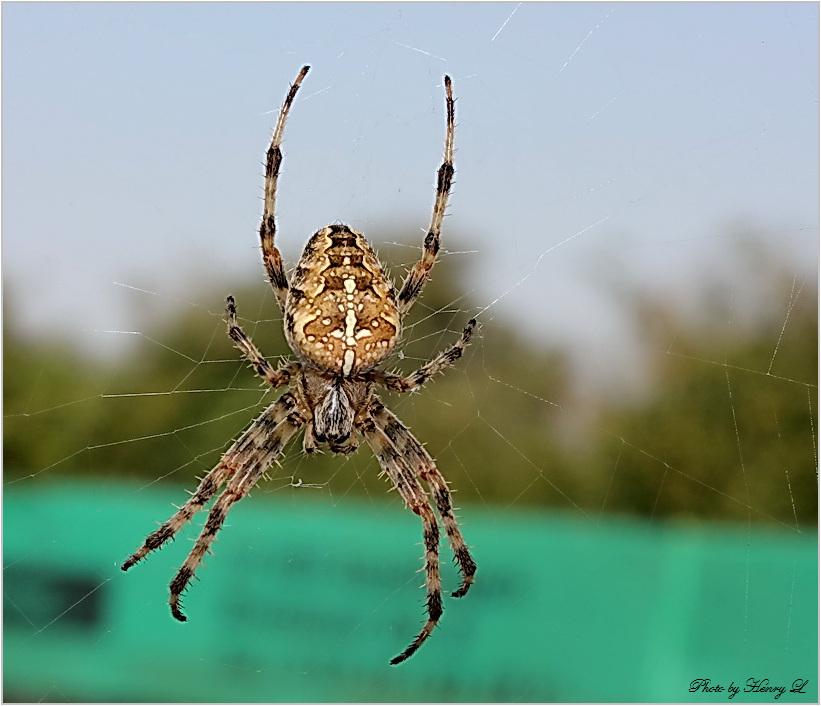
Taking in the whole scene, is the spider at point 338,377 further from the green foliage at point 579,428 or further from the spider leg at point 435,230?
the green foliage at point 579,428

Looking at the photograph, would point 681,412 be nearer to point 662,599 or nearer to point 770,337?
point 770,337

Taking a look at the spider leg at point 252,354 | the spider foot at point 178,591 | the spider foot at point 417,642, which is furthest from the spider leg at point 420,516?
the spider foot at point 178,591

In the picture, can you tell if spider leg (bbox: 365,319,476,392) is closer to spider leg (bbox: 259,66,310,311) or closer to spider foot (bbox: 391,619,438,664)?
spider leg (bbox: 259,66,310,311)

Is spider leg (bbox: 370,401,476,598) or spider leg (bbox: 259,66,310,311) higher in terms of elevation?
spider leg (bbox: 259,66,310,311)

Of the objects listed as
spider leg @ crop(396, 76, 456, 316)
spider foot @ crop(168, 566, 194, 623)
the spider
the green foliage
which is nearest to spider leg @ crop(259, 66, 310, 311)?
the spider

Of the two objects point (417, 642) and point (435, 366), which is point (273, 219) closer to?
point (435, 366)

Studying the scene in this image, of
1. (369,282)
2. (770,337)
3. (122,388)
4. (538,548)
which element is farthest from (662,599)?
(122,388)

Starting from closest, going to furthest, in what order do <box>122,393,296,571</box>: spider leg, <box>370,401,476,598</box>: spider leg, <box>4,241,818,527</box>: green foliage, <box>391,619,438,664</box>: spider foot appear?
1. <box>122,393,296,571</box>: spider leg
2. <box>391,619,438,664</box>: spider foot
3. <box>370,401,476,598</box>: spider leg
4. <box>4,241,818,527</box>: green foliage
